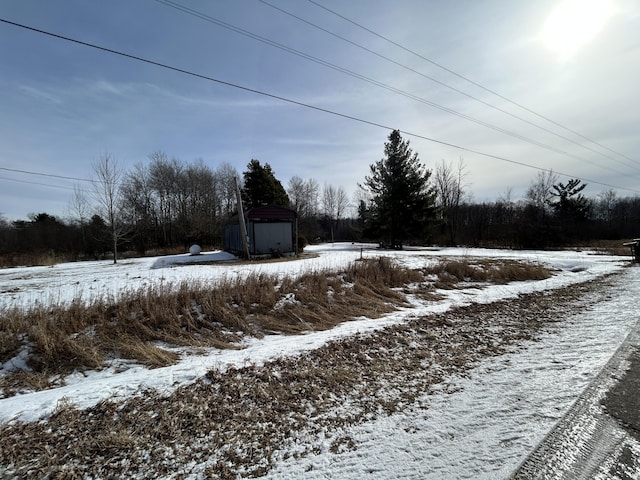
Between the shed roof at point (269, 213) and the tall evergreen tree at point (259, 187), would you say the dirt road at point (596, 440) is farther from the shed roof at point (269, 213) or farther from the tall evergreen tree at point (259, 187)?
the tall evergreen tree at point (259, 187)

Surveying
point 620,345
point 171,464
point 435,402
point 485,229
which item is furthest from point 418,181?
point 171,464

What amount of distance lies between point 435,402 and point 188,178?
43261 mm

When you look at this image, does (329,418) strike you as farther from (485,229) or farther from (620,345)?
(485,229)

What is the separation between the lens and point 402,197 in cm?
2595

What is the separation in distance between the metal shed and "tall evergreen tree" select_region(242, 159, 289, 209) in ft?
51.2

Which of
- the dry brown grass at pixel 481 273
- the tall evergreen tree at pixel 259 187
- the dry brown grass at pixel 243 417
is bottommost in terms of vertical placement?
the dry brown grass at pixel 243 417

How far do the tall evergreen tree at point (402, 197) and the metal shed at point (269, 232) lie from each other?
1102 centimetres

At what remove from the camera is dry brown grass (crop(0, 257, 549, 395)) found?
439 cm

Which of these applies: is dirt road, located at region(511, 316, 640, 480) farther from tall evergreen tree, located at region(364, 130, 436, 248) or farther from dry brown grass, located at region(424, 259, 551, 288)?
tall evergreen tree, located at region(364, 130, 436, 248)

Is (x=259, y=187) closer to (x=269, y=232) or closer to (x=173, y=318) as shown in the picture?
(x=269, y=232)

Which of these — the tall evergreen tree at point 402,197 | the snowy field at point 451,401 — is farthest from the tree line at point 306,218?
the snowy field at point 451,401

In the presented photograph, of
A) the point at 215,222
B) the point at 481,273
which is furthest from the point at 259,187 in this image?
the point at 481,273

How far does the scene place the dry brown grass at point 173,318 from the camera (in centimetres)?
439

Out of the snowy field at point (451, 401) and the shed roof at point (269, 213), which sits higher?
the shed roof at point (269, 213)
